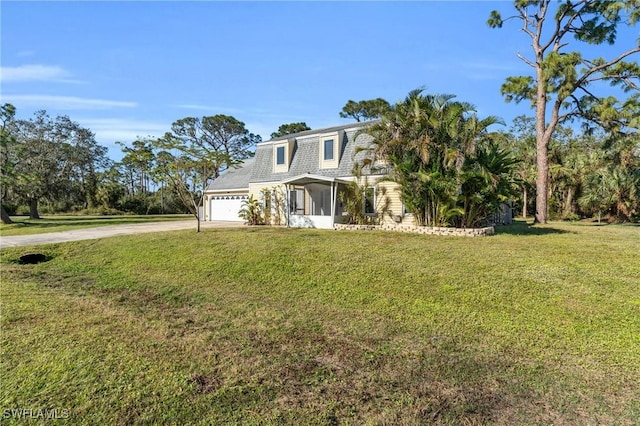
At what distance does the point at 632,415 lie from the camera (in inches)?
117

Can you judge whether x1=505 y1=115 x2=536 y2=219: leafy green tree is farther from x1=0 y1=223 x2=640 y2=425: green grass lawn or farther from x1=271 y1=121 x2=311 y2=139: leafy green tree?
x1=271 y1=121 x2=311 y2=139: leafy green tree

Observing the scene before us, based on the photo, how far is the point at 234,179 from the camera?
2433cm

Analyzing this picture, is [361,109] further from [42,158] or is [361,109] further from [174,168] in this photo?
[42,158]

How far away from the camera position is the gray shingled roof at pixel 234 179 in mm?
23389

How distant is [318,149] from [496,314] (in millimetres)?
14193

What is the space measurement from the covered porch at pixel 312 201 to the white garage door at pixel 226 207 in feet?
16.3

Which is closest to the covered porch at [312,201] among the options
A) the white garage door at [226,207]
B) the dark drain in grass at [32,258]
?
the white garage door at [226,207]

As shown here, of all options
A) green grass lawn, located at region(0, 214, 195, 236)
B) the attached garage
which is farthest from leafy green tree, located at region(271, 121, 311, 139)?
green grass lawn, located at region(0, 214, 195, 236)

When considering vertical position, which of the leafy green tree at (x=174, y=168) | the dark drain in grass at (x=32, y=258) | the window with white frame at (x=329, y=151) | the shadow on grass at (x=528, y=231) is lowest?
the dark drain in grass at (x=32, y=258)

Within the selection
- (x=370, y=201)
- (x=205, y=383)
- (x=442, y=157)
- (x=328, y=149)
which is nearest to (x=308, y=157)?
(x=328, y=149)

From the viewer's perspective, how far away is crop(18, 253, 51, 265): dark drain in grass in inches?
390

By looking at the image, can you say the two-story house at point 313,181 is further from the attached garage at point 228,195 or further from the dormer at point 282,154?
the attached garage at point 228,195

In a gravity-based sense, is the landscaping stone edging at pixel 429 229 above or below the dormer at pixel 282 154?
below

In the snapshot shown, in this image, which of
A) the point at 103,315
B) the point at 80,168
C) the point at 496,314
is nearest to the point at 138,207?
the point at 80,168
